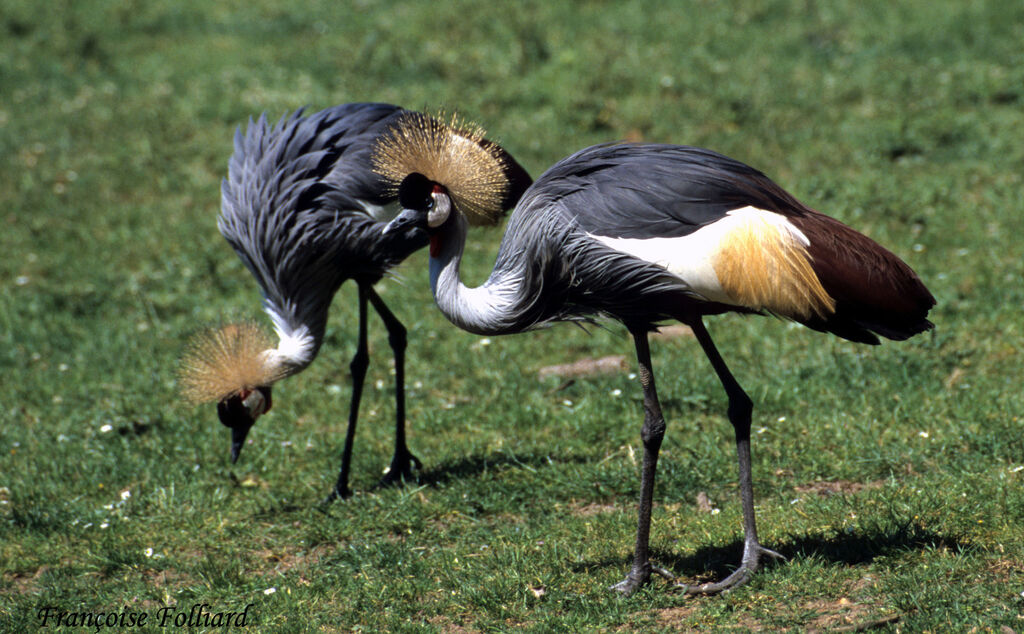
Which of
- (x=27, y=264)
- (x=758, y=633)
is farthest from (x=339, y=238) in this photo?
(x=27, y=264)

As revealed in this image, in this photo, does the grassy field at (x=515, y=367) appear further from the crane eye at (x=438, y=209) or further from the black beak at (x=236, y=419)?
the crane eye at (x=438, y=209)

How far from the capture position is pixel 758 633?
11.5 feet

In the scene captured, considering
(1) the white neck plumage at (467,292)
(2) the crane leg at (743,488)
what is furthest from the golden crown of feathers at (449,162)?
(2) the crane leg at (743,488)

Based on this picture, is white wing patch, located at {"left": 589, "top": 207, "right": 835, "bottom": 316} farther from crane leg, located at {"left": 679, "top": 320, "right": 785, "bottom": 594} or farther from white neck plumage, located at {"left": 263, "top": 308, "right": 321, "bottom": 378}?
white neck plumage, located at {"left": 263, "top": 308, "right": 321, "bottom": 378}

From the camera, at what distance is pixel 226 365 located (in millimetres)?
4957

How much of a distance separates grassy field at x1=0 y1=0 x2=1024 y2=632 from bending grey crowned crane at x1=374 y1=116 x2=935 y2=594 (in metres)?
0.62

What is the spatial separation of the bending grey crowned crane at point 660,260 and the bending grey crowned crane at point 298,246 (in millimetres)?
767

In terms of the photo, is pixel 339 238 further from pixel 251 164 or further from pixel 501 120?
pixel 501 120

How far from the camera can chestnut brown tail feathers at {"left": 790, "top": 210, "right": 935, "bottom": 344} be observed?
3.66 metres

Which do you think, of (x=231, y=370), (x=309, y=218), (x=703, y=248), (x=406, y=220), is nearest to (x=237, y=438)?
(x=231, y=370)

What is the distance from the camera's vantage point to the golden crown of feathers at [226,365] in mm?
4949

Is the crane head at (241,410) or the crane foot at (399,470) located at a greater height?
the crane head at (241,410)

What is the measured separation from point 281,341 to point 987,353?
3.45 metres

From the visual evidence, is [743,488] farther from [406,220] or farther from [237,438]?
[237,438]
